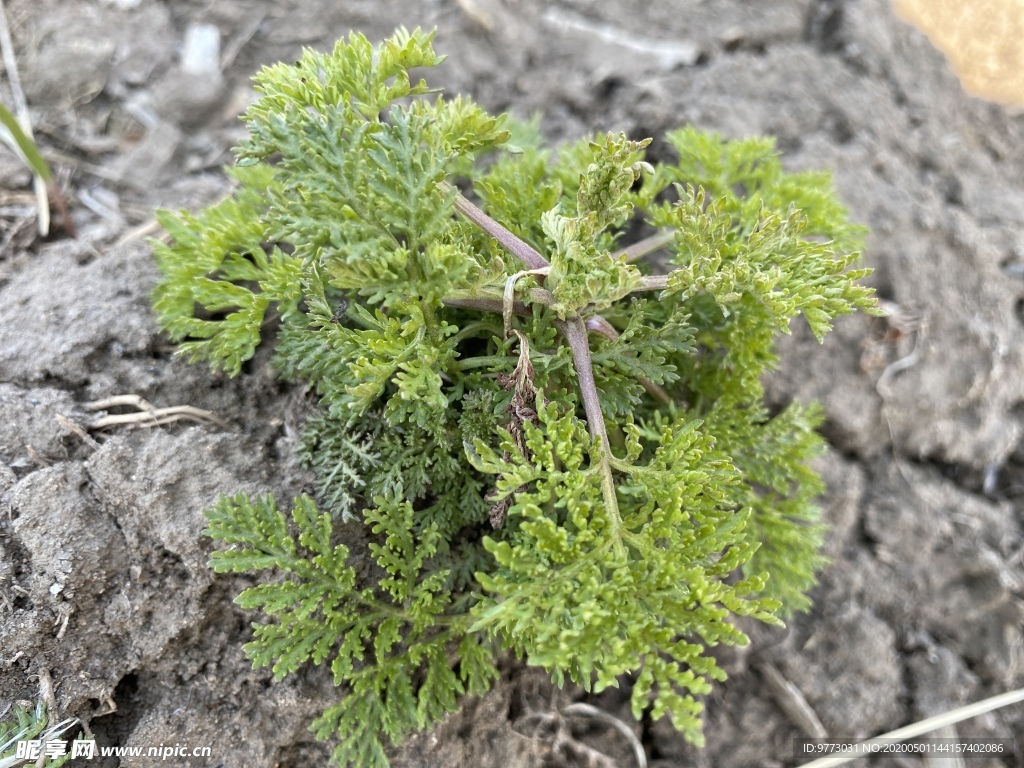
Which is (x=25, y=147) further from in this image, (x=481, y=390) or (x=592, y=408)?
(x=592, y=408)

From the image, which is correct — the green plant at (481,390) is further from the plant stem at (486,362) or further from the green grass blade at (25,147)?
the green grass blade at (25,147)

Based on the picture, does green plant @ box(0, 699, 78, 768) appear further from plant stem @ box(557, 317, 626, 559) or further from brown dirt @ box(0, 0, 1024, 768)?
plant stem @ box(557, 317, 626, 559)

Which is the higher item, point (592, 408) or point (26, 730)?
point (592, 408)

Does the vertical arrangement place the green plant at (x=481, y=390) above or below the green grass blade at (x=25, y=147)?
above

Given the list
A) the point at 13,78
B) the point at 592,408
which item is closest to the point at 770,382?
the point at 592,408

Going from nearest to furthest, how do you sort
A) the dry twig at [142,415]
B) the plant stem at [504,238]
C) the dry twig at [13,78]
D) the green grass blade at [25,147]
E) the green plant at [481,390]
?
the green plant at [481,390] → the plant stem at [504,238] → the dry twig at [142,415] → the green grass blade at [25,147] → the dry twig at [13,78]

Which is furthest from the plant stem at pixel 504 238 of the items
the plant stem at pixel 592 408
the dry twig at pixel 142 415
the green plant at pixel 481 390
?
the dry twig at pixel 142 415

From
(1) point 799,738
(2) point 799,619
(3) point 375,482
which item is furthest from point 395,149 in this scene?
(1) point 799,738
